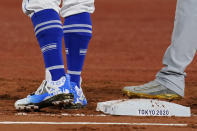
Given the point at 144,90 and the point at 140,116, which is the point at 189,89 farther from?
the point at 140,116

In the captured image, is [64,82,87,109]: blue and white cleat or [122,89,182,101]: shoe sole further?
[122,89,182,101]: shoe sole

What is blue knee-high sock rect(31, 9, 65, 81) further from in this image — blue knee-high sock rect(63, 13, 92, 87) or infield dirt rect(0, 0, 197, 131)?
infield dirt rect(0, 0, 197, 131)

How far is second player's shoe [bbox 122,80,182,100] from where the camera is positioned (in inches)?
190

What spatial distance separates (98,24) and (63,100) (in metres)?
10.1

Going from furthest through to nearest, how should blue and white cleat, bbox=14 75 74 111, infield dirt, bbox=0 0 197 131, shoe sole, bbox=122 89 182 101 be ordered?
shoe sole, bbox=122 89 182 101
blue and white cleat, bbox=14 75 74 111
infield dirt, bbox=0 0 197 131

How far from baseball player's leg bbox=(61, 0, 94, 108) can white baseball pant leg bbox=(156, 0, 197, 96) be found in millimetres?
744

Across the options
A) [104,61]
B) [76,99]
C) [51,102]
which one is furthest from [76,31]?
[104,61]

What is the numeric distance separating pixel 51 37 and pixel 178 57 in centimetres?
117

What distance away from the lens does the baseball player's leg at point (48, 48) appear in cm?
436

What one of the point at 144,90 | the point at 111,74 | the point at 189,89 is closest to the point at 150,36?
the point at 111,74

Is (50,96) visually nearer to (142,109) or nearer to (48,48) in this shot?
(48,48)

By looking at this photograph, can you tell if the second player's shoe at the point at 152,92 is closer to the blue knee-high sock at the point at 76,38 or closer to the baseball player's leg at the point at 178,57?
the baseball player's leg at the point at 178,57

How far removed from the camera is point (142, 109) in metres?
4.40

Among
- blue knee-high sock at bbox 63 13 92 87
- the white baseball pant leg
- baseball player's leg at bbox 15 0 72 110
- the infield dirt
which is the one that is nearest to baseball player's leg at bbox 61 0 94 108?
blue knee-high sock at bbox 63 13 92 87
